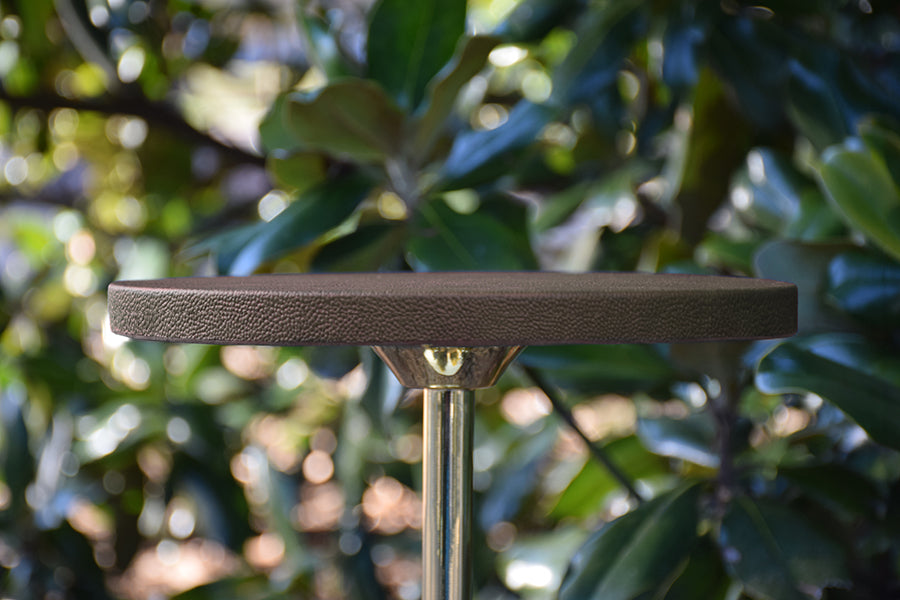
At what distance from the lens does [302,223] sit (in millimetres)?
772

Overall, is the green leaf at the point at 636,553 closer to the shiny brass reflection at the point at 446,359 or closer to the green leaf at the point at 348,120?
the shiny brass reflection at the point at 446,359

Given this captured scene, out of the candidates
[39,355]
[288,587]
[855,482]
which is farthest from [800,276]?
[39,355]

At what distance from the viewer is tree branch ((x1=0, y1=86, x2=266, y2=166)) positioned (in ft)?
4.01

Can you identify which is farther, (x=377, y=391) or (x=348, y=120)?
(x=377, y=391)

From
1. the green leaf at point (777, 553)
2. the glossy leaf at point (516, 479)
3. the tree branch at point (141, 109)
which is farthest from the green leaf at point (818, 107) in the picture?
the tree branch at point (141, 109)

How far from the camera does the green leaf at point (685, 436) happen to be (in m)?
0.89

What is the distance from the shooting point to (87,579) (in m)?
1.43

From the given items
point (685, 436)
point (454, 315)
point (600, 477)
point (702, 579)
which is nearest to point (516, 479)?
point (600, 477)

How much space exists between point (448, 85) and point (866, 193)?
1.16 ft

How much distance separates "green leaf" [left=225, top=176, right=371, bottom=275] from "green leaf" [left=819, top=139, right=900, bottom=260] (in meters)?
0.42

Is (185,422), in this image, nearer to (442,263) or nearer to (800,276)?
(442,263)

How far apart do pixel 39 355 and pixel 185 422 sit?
28cm

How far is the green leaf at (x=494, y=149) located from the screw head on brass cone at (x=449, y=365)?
39 centimetres

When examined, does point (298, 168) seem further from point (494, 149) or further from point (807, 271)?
point (807, 271)
